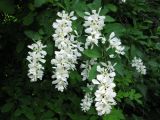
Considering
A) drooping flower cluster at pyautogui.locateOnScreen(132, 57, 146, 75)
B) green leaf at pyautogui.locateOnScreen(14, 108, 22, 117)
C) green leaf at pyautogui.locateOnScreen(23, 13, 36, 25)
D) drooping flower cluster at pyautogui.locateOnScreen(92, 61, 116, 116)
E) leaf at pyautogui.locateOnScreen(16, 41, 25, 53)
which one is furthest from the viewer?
drooping flower cluster at pyautogui.locateOnScreen(132, 57, 146, 75)

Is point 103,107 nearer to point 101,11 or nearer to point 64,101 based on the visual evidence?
point 101,11

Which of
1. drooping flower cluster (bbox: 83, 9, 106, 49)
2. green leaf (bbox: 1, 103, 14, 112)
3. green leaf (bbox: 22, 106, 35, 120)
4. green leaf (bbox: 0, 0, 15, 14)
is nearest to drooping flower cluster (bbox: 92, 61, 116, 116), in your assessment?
drooping flower cluster (bbox: 83, 9, 106, 49)

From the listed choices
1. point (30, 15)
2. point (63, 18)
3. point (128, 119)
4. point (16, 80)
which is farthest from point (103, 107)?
point (128, 119)

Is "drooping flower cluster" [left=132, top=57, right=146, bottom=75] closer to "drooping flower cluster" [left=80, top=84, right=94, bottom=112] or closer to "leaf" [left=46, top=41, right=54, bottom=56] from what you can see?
"drooping flower cluster" [left=80, top=84, right=94, bottom=112]

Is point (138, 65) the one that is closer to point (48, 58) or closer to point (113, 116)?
point (113, 116)

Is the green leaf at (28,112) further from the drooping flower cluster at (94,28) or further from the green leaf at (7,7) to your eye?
the drooping flower cluster at (94,28)

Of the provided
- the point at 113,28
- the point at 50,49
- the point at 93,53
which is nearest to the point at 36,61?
the point at 50,49

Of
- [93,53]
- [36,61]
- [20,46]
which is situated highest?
[93,53]
